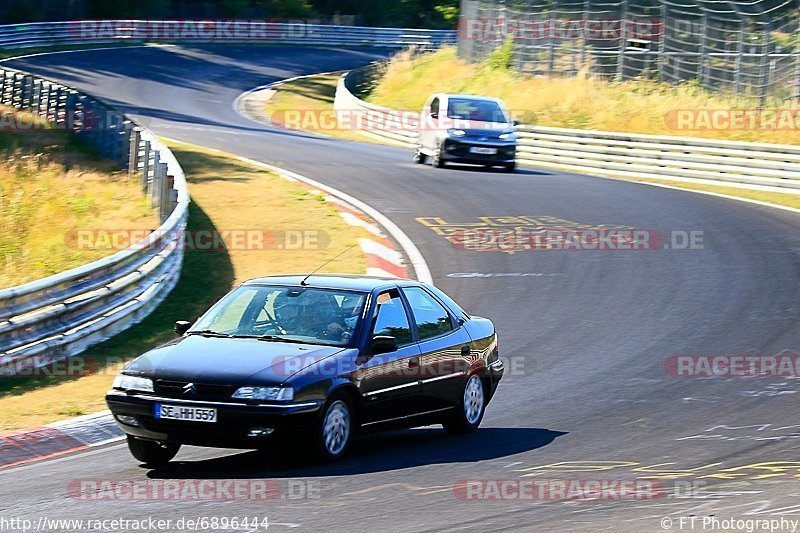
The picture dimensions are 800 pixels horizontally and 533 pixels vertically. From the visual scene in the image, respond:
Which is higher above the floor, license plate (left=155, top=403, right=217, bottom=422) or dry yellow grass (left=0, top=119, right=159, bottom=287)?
license plate (left=155, top=403, right=217, bottom=422)

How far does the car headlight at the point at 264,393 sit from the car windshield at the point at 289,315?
84 centimetres

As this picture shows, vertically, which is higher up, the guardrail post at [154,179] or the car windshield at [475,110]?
the car windshield at [475,110]

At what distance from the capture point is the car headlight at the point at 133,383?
8398 millimetres

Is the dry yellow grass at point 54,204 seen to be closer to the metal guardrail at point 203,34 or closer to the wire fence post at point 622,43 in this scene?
the wire fence post at point 622,43

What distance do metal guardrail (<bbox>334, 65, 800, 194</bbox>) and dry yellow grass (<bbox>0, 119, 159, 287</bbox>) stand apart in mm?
11381

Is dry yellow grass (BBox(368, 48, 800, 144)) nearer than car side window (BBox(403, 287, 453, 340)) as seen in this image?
No

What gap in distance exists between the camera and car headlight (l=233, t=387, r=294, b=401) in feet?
26.9

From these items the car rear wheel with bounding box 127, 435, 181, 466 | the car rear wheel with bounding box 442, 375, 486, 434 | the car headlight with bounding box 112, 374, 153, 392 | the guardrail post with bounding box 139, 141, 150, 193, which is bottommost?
the guardrail post with bounding box 139, 141, 150, 193

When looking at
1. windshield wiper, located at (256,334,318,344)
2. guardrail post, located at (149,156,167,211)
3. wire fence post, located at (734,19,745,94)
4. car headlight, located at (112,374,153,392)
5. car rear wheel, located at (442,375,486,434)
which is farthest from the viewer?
wire fence post, located at (734,19,745,94)

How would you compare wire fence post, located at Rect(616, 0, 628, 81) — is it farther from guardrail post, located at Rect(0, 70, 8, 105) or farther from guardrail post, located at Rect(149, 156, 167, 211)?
guardrail post, located at Rect(149, 156, 167, 211)

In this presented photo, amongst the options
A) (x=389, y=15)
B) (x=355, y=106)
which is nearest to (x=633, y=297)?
(x=355, y=106)

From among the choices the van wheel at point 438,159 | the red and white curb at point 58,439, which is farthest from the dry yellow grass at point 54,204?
the van wheel at point 438,159

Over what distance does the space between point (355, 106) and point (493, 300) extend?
28061 mm

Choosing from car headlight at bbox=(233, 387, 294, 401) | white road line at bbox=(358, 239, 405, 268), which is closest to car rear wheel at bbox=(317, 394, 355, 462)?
car headlight at bbox=(233, 387, 294, 401)
